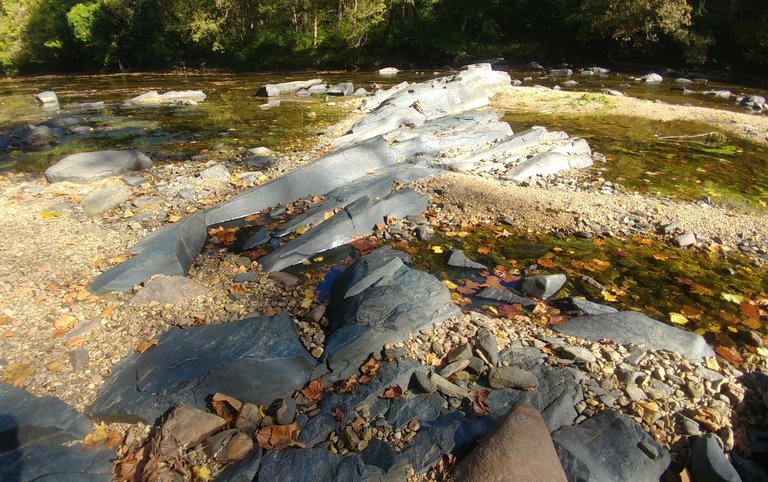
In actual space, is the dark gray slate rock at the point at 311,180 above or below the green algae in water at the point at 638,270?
above

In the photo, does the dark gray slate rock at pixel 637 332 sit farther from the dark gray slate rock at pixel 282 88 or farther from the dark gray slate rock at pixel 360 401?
the dark gray slate rock at pixel 282 88

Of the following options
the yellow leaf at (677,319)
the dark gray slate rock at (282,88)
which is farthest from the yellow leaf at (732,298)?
the dark gray slate rock at (282,88)

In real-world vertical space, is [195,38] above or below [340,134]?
above

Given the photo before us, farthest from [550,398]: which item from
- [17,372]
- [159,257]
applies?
[159,257]

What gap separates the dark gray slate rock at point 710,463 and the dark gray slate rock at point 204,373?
2240 mm

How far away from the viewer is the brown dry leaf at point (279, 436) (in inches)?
99.5

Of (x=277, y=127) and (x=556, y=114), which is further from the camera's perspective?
(x=556, y=114)

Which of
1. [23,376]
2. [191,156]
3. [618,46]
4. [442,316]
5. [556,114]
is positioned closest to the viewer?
[23,376]

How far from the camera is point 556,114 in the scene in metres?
11.6

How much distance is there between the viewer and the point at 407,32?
1049 inches

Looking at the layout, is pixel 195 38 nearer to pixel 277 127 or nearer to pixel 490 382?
pixel 277 127

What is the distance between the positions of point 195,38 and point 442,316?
30289mm

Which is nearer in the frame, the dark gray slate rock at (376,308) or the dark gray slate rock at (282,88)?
the dark gray slate rock at (376,308)

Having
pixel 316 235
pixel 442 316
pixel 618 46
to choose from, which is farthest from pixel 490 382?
pixel 618 46
